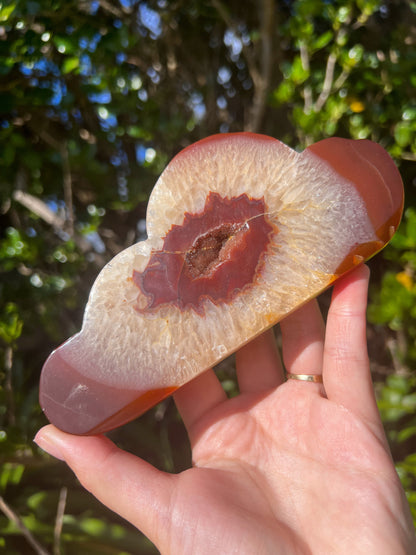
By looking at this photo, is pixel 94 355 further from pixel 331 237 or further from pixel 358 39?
pixel 358 39

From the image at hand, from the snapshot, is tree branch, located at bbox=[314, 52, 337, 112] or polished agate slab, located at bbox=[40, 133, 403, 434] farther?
tree branch, located at bbox=[314, 52, 337, 112]

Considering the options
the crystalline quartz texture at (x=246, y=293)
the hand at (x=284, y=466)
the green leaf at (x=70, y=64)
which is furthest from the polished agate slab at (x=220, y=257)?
the green leaf at (x=70, y=64)

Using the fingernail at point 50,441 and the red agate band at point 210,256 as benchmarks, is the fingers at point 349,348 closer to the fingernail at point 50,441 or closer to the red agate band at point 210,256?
the red agate band at point 210,256

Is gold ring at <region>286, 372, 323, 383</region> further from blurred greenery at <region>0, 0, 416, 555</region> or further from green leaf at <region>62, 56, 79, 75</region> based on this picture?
green leaf at <region>62, 56, 79, 75</region>

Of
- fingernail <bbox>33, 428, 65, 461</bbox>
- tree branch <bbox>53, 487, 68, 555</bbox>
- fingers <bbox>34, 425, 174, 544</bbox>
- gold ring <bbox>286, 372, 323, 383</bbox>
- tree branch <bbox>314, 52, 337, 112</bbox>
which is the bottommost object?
tree branch <bbox>53, 487, 68, 555</bbox>

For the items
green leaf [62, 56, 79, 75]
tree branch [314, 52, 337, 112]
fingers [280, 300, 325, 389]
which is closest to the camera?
fingers [280, 300, 325, 389]

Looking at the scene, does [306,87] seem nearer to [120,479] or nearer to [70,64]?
[70,64]

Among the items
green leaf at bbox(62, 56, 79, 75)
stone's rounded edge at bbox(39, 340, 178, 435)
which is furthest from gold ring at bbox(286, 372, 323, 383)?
green leaf at bbox(62, 56, 79, 75)
